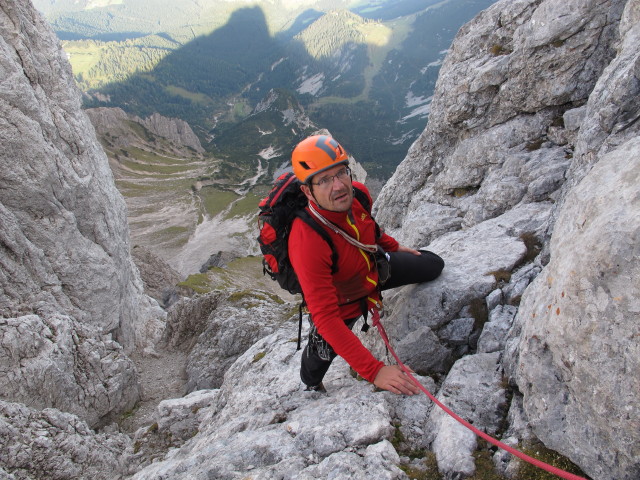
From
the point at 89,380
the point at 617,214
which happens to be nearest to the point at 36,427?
the point at 89,380

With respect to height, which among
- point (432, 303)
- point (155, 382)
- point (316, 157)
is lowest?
point (155, 382)

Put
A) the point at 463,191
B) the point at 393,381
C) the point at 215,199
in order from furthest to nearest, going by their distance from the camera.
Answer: the point at 215,199 < the point at 463,191 < the point at 393,381

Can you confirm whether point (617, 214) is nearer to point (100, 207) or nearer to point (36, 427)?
point (36, 427)

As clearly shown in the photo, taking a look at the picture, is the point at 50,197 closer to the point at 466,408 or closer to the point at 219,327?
the point at 219,327

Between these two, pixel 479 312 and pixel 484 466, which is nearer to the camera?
pixel 484 466

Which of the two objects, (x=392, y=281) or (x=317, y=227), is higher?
(x=317, y=227)

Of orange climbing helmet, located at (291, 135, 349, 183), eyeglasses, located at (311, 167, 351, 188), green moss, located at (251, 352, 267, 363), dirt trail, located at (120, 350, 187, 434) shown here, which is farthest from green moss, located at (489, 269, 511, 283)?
dirt trail, located at (120, 350, 187, 434)

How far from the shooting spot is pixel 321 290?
6.08 meters

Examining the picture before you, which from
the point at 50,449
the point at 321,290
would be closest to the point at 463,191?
the point at 321,290

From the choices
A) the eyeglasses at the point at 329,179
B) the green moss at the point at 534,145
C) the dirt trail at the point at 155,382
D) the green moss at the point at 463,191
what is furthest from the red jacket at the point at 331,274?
the dirt trail at the point at 155,382

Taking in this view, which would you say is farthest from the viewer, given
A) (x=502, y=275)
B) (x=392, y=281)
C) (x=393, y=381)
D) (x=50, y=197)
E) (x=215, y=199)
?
(x=215, y=199)

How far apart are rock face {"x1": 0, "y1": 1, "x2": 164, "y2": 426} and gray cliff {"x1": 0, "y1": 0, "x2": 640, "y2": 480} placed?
127 millimetres

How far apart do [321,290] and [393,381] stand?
80.2 inches

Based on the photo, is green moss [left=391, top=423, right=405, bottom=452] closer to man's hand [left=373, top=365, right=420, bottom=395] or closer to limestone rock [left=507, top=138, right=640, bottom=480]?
man's hand [left=373, top=365, right=420, bottom=395]
